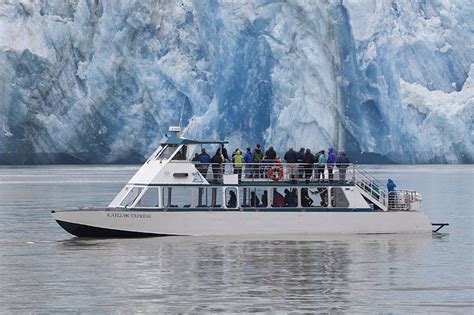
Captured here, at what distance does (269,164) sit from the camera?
2770 centimetres

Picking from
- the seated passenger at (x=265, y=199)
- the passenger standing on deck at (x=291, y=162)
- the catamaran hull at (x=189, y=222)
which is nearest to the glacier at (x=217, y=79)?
the passenger standing on deck at (x=291, y=162)

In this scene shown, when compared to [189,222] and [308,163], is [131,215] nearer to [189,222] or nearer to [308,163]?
[189,222]

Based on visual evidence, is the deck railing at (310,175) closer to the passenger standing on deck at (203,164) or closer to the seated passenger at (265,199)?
→ the passenger standing on deck at (203,164)

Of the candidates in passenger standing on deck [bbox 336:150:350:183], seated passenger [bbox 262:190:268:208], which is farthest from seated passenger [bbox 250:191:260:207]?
passenger standing on deck [bbox 336:150:350:183]

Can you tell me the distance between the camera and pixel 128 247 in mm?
26078

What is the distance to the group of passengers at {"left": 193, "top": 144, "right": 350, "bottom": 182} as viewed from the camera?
27953mm

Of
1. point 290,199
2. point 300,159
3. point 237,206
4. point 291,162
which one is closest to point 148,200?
point 237,206

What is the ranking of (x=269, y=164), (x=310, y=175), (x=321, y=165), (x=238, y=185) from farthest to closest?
(x=310, y=175) → (x=321, y=165) → (x=269, y=164) → (x=238, y=185)

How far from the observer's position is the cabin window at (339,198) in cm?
2808

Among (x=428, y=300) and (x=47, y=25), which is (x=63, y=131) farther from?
(x=428, y=300)

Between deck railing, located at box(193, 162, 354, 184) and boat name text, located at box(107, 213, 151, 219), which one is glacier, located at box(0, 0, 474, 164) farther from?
boat name text, located at box(107, 213, 151, 219)

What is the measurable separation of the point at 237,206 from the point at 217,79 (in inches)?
2043

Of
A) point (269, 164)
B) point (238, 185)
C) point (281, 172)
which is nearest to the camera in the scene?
point (238, 185)

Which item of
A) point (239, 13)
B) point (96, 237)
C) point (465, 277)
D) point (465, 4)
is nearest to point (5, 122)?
point (239, 13)
